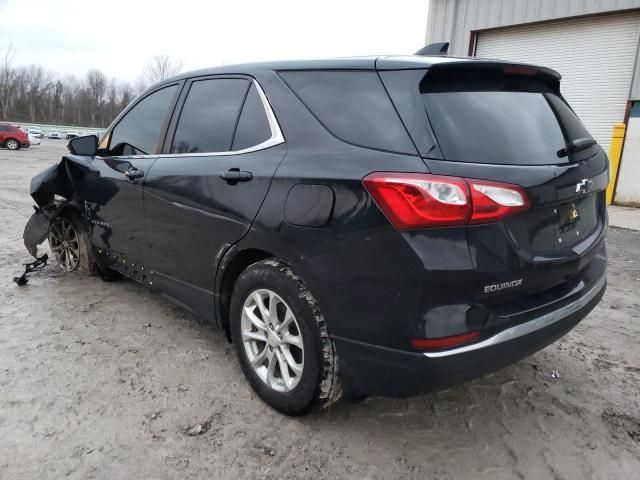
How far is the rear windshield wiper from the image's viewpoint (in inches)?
92.7

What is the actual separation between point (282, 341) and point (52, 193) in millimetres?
3115

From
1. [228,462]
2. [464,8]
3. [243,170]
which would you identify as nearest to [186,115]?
[243,170]

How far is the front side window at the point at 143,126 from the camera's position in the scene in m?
3.47

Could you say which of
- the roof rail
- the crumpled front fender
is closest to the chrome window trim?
the roof rail

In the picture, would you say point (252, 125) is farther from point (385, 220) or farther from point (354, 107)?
point (385, 220)

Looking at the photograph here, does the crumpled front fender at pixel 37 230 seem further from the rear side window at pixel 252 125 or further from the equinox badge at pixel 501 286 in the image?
the equinox badge at pixel 501 286

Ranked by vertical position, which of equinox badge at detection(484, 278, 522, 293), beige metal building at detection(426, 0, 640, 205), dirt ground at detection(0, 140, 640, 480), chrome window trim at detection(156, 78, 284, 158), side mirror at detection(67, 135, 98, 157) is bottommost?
dirt ground at detection(0, 140, 640, 480)

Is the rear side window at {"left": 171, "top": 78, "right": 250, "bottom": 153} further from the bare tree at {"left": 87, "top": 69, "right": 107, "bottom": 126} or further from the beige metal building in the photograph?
the bare tree at {"left": 87, "top": 69, "right": 107, "bottom": 126}

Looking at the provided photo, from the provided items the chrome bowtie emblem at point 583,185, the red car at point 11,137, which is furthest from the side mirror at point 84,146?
the red car at point 11,137

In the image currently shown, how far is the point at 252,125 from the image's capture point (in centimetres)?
266

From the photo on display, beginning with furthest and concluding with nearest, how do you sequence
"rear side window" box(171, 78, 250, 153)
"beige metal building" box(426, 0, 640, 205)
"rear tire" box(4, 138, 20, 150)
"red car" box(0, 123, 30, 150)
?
1. "rear tire" box(4, 138, 20, 150)
2. "red car" box(0, 123, 30, 150)
3. "beige metal building" box(426, 0, 640, 205)
4. "rear side window" box(171, 78, 250, 153)

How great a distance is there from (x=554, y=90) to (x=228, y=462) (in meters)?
Result: 2.51

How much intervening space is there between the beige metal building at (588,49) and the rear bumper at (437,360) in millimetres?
10701

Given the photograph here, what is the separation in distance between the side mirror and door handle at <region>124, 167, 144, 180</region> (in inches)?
29.8
